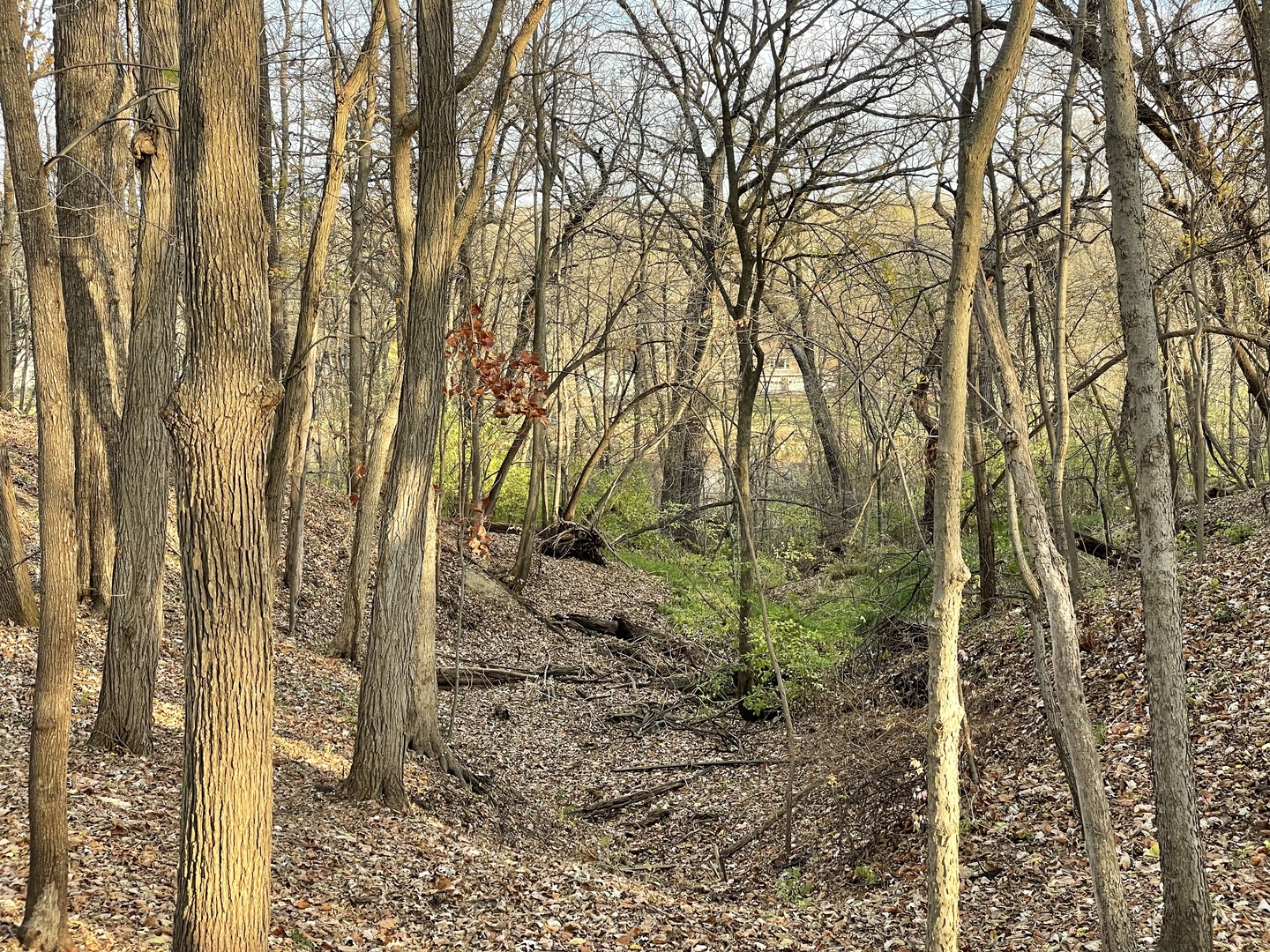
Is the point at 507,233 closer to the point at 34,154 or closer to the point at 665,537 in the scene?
the point at 665,537

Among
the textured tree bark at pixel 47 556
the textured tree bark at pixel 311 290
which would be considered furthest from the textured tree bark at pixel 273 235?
the textured tree bark at pixel 47 556

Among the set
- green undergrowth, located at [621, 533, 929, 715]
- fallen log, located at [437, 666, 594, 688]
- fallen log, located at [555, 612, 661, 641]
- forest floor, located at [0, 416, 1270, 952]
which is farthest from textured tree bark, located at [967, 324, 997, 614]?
fallen log, located at [555, 612, 661, 641]

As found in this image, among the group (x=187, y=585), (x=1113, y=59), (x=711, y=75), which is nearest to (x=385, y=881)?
(x=187, y=585)

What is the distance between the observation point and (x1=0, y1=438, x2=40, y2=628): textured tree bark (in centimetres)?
852

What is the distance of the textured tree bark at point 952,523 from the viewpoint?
4.59 metres

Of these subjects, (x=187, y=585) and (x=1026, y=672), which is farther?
(x=1026, y=672)

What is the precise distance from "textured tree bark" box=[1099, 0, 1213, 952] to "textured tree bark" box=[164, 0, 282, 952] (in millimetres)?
4407

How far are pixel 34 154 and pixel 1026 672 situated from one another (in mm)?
9494

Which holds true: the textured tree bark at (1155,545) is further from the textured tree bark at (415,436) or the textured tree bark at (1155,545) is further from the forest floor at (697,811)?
the textured tree bark at (415,436)

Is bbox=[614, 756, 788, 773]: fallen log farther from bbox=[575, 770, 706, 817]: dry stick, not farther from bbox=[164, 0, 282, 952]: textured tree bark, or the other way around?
bbox=[164, 0, 282, 952]: textured tree bark

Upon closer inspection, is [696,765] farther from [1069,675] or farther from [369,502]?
[1069,675]

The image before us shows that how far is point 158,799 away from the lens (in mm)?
6668

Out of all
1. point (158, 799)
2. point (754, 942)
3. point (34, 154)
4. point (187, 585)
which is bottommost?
point (754, 942)

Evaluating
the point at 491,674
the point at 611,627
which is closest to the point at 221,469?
the point at 491,674
